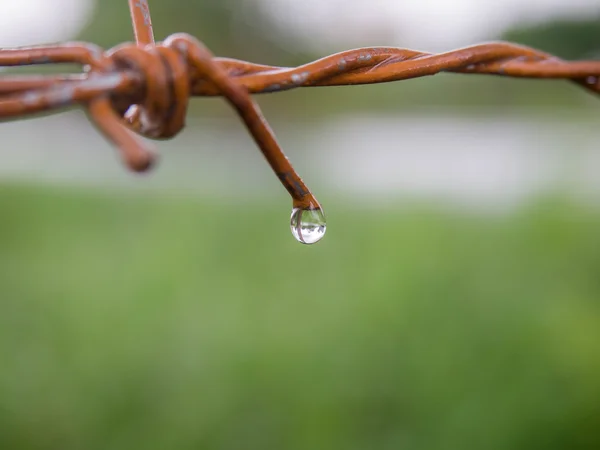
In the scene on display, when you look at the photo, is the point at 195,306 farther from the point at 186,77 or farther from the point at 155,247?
the point at 186,77

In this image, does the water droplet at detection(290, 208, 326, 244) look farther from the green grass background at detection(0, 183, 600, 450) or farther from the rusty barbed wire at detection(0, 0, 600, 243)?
A: the green grass background at detection(0, 183, 600, 450)

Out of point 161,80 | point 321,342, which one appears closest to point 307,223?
point 161,80

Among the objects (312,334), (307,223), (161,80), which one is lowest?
(312,334)

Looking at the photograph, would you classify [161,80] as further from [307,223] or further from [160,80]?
[307,223]

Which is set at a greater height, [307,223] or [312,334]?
[307,223]

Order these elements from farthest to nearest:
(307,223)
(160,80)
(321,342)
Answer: (321,342), (307,223), (160,80)

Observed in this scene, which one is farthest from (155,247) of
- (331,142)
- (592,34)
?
(592,34)
